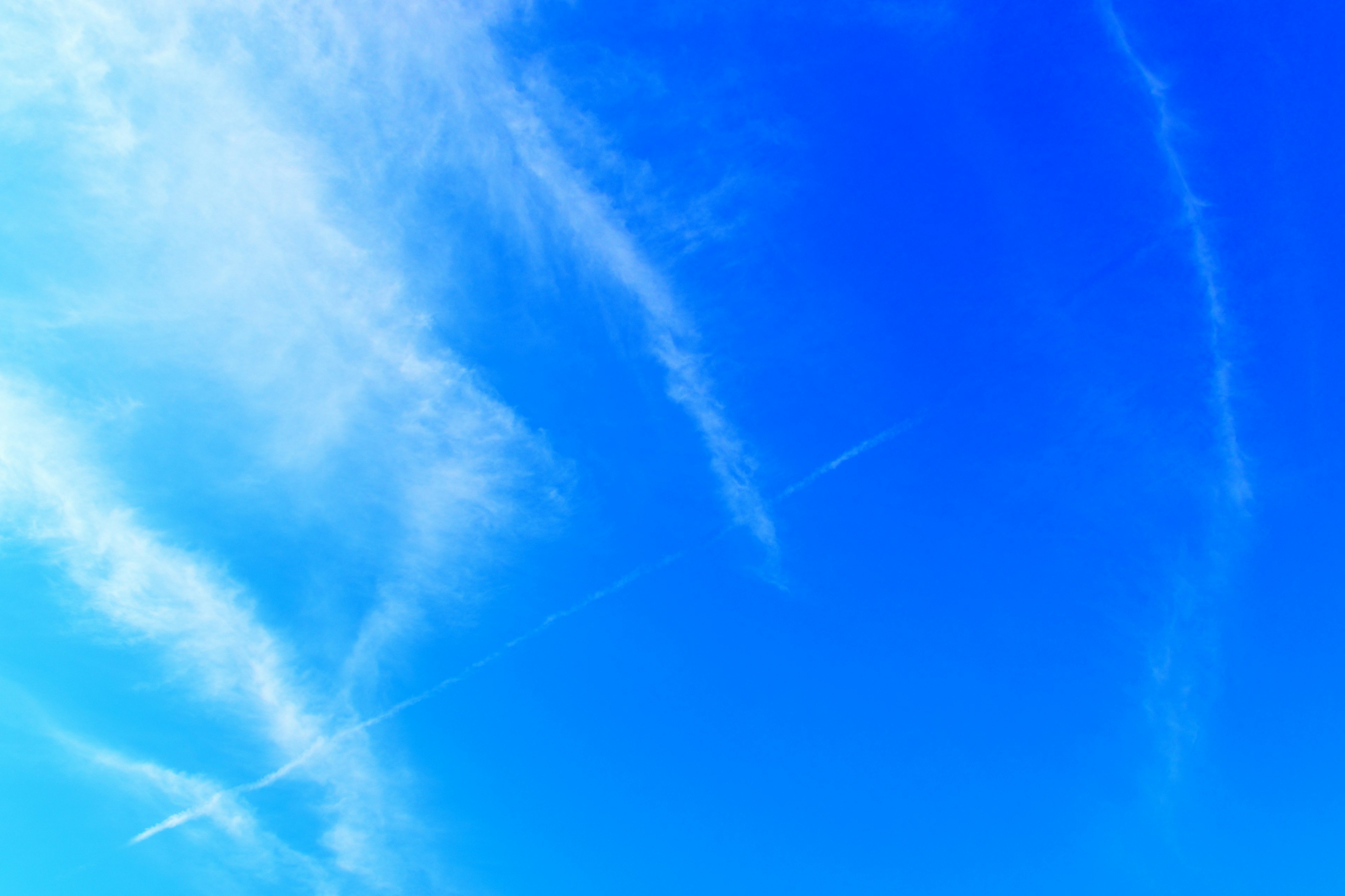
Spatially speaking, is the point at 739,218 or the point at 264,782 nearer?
the point at 739,218

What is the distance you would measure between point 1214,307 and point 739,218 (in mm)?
16799

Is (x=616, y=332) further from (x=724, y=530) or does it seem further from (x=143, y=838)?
(x=143, y=838)

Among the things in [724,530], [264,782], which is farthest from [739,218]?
[264,782]

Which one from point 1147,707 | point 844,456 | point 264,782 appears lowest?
point 264,782

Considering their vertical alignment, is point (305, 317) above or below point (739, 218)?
below

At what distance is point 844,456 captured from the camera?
2519cm

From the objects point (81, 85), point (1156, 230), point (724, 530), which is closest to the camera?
point (81, 85)

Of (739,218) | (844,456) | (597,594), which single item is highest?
(739,218)

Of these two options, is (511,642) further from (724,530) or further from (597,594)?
(724,530)

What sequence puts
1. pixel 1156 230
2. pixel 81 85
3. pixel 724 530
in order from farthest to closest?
pixel 724 530
pixel 1156 230
pixel 81 85

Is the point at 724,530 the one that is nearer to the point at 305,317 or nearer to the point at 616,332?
the point at 616,332

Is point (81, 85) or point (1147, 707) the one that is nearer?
point (81, 85)

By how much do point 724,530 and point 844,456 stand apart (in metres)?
5.20

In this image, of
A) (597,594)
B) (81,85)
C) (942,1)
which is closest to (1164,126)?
(942,1)
